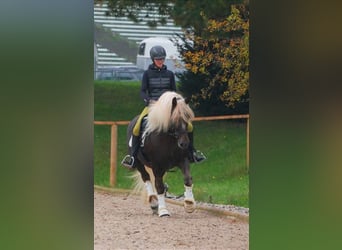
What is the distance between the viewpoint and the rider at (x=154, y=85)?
6.10m

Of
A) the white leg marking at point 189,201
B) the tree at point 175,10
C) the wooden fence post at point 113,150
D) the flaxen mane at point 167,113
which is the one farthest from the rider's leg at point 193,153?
the tree at point 175,10

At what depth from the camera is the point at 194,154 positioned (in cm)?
613

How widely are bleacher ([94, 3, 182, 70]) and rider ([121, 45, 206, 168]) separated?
14 centimetres

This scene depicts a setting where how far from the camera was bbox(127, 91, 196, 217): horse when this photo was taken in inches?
237

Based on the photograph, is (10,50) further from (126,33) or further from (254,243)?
(254,243)

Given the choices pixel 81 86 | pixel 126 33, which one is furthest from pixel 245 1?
pixel 81 86

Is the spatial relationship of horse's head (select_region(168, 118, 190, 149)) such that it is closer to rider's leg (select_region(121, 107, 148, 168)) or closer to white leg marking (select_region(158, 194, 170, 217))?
rider's leg (select_region(121, 107, 148, 168))

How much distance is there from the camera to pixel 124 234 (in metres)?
5.99

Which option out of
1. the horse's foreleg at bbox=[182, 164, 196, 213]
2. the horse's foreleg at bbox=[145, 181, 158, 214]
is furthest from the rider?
the horse's foreleg at bbox=[145, 181, 158, 214]

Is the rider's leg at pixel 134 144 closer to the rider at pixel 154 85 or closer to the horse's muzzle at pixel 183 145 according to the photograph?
the rider at pixel 154 85

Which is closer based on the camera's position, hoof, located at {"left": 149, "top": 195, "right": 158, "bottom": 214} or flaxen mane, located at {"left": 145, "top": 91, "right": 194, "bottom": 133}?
flaxen mane, located at {"left": 145, "top": 91, "right": 194, "bottom": 133}

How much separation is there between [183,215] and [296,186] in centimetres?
92

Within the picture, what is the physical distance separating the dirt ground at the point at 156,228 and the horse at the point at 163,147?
0.09m

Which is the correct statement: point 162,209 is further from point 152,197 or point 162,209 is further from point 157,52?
point 157,52
